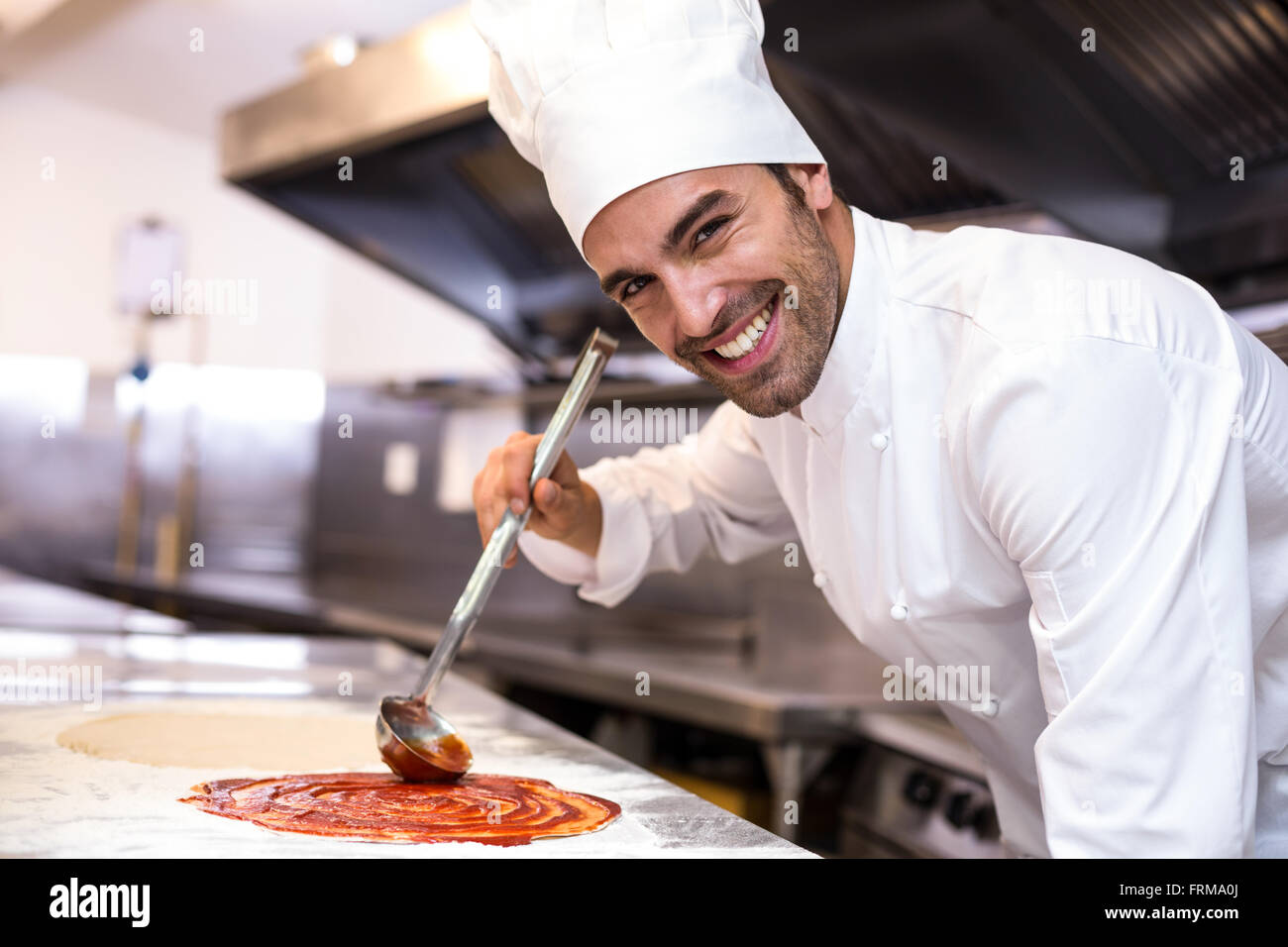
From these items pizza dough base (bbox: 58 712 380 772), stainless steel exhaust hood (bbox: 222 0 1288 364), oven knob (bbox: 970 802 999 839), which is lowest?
oven knob (bbox: 970 802 999 839)

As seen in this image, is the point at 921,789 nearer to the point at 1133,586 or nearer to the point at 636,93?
the point at 1133,586

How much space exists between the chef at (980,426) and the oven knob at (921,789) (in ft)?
1.48

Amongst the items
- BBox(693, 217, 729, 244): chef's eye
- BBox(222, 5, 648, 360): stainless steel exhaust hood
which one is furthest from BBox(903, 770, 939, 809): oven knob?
BBox(222, 5, 648, 360): stainless steel exhaust hood

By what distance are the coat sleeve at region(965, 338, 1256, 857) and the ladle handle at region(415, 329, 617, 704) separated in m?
0.47

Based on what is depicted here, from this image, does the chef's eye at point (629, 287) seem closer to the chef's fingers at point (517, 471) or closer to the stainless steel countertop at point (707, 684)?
the chef's fingers at point (517, 471)

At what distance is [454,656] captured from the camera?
47.0 inches

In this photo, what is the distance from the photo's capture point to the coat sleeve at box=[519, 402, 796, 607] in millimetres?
1486

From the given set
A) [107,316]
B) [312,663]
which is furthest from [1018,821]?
[107,316]

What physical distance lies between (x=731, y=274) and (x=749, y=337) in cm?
7

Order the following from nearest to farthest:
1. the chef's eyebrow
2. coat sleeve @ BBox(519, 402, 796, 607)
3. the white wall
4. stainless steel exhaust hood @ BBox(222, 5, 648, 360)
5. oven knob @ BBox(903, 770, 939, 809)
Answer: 1. the chef's eyebrow
2. coat sleeve @ BBox(519, 402, 796, 607)
3. oven knob @ BBox(903, 770, 939, 809)
4. stainless steel exhaust hood @ BBox(222, 5, 648, 360)
5. the white wall

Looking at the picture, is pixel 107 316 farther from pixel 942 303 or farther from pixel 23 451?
pixel 942 303

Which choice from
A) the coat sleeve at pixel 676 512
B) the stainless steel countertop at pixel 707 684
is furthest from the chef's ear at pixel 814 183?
the stainless steel countertop at pixel 707 684

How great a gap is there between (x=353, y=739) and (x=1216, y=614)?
86 cm

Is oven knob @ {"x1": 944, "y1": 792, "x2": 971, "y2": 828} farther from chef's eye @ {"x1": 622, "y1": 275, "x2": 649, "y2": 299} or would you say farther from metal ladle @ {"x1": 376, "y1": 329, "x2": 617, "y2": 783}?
chef's eye @ {"x1": 622, "y1": 275, "x2": 649, "y2": 299}
